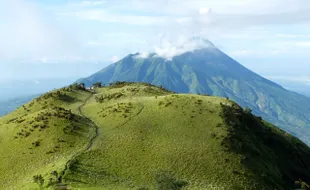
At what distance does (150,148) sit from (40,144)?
2082 cm

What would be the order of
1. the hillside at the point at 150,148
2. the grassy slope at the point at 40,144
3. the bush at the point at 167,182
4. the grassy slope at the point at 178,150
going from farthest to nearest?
the grassy slope at the point at 40,144, the grassy slope at the point at 178,150, the hillside at the point at 150,148, the bush at the point at 167,182

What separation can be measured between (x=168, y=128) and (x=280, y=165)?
26049 millimetres

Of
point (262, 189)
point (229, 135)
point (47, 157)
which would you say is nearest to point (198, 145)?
point (229, 135)

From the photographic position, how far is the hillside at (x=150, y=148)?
59719 millimetres

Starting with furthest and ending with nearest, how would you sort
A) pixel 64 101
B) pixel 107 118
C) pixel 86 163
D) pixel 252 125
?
pixel 64 101 → pixel 252 125 → pixel 107 118 → pixel 86 163

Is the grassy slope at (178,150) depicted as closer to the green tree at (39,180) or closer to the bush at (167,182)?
the bush at (167,182)

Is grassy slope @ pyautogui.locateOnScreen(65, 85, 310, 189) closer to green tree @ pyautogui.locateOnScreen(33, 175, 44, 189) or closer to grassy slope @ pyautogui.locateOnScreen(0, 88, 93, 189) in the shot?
green tree @ pyautogui.locateOnScreen(33, 175, 44, 189)

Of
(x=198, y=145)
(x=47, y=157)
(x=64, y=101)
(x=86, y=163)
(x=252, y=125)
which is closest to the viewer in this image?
(x=86, y=163)

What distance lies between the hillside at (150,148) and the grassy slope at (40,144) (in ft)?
0.62

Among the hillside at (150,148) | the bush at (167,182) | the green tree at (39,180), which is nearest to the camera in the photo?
the green tree at (39,180)

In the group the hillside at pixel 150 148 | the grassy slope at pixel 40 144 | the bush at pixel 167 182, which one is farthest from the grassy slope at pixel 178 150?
the grassy slope at pixel 40 144

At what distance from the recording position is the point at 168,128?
79062 millimetres

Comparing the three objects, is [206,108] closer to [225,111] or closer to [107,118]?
[225,111]

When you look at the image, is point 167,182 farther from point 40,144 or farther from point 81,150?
point 40,144
